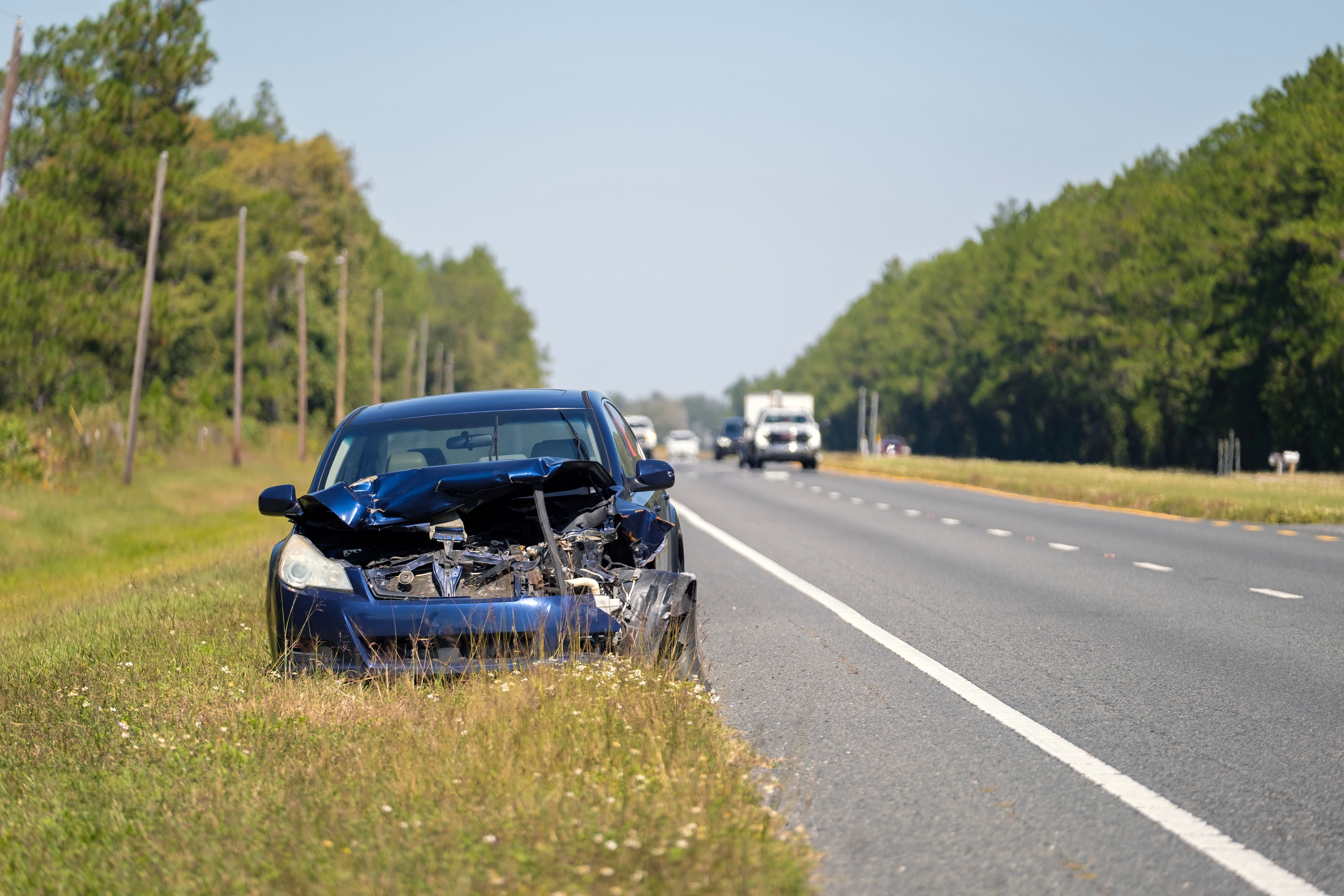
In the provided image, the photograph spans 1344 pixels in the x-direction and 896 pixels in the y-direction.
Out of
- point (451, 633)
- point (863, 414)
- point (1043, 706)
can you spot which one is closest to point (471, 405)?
point (451, 633)

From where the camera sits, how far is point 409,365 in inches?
3364

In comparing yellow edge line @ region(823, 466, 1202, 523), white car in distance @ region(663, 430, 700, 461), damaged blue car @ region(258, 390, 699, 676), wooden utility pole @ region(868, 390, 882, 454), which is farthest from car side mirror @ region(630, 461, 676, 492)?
wooden utility pole @ region(868, 390, 882, 454)

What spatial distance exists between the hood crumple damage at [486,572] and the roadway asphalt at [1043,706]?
80 centimetres

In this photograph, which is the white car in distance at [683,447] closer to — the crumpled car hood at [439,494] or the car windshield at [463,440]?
the car windshield at [463,440]

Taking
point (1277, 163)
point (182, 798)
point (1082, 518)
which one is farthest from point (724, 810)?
point (1277, 163)

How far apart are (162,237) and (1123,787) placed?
4918 centimetres

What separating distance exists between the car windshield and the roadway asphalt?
5.28ft

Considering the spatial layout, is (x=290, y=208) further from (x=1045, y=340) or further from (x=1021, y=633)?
(x=1021, y=633)

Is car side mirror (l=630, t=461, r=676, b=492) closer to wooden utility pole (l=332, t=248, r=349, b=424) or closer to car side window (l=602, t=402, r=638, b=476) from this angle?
car side window (l=602, t=402, r=638, b=476)

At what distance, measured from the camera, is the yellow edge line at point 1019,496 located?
22.3m

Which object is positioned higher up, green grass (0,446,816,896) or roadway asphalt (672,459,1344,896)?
green grass (0,446,816,896)

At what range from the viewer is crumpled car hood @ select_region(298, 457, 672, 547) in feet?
22.6

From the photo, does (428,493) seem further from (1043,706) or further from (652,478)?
(1043,706)

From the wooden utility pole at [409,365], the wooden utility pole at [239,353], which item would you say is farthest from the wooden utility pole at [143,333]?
the wooden utility pole at [409,365]
